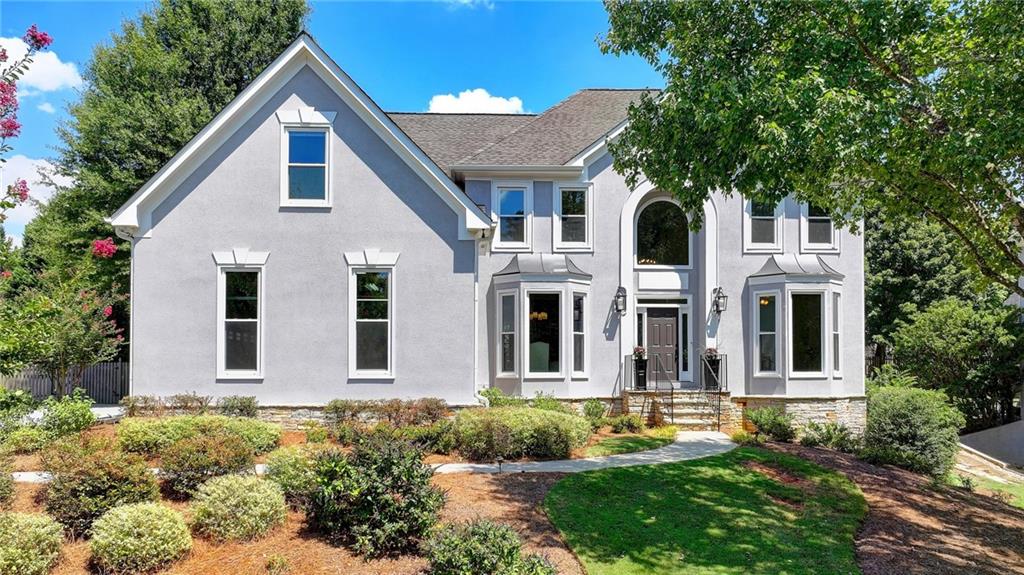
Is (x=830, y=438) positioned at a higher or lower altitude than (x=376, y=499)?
lower

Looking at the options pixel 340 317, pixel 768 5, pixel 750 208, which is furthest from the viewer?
pixel 750 208

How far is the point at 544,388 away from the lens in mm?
14930

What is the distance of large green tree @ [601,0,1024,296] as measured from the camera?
702 cm

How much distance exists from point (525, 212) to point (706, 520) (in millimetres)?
10112

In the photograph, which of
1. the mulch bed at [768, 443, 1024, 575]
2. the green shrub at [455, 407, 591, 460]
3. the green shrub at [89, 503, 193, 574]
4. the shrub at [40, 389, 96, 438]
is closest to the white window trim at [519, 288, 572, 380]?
the green shrub at [455, 407, 591, 460]

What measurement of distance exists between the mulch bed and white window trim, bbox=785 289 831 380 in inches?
173

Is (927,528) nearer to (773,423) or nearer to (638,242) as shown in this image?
(773,423)

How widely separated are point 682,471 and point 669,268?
319 inches

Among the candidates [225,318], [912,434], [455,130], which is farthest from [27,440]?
[912,434]

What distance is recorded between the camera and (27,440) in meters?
9.63

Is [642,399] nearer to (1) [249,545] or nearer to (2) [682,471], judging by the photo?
(2) [682,471]

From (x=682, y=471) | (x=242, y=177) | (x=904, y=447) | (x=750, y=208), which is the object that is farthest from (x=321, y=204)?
(x=904, y=447)

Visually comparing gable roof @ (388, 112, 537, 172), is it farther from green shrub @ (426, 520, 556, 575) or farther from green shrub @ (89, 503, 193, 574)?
green shrub @ (426, 520, 556, 575)

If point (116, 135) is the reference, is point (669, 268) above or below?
below
